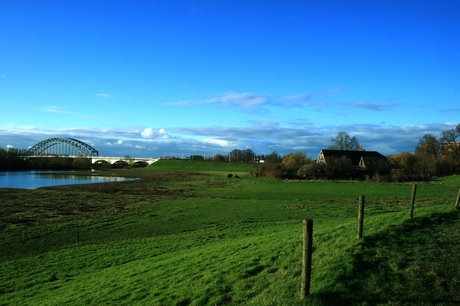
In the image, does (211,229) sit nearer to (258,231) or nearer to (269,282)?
(258,231)

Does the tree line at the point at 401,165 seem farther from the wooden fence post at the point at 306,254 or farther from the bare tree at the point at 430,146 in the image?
the wooden fence post at the point at 306,254

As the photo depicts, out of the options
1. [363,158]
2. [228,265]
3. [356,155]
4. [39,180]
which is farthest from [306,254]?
[356,155]

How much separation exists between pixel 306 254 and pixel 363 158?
10789 cm

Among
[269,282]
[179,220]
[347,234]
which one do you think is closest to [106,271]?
[269,282]

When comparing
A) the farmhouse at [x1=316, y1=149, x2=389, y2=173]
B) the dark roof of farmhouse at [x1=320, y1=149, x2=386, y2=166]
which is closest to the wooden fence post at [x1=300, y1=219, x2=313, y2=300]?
the farmhouse at [x1=316, y1=149, x2=389, y2=173]

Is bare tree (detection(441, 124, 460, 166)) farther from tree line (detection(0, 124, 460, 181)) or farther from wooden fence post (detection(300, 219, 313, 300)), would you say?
wooden fence post (detection(300, 219, 313, 300))

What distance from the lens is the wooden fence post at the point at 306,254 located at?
23.6 ft

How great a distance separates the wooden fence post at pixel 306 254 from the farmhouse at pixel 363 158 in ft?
326

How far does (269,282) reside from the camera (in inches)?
373

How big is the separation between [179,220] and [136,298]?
62.9ft

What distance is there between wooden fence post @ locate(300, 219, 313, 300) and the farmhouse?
326 ft

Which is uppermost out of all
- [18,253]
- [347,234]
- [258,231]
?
[347,234]

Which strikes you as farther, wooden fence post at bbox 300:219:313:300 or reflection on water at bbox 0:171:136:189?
reflection on water at bbox 0:171:136:189

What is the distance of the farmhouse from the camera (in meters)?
106
